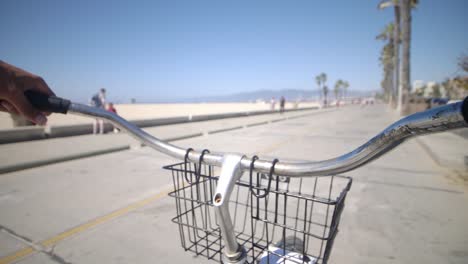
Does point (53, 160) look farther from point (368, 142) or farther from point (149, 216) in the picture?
point (368, 142)

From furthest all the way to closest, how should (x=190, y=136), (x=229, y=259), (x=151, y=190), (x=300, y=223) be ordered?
1. (x=190, y=136)
2. (x=151, y=190)
3. (x=300, y=223)
4. (x=229, y=259)

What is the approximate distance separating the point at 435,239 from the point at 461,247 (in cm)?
22

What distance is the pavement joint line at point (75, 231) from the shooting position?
260 cm

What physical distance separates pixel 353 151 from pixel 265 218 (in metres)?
0.56

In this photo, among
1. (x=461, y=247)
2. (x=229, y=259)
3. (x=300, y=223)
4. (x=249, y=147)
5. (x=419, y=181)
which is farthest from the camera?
(x=249, y=147)

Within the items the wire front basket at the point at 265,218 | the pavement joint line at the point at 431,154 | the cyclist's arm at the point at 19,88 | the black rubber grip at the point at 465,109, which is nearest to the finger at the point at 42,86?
the cyclist's arm at the point at 19,88

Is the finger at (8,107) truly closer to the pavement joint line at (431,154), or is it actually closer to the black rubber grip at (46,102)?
the black rubber grip at (46,102)

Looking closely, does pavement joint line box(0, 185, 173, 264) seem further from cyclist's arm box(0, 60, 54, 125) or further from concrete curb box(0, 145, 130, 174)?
concrete curb box(0, 145, 130, 174)

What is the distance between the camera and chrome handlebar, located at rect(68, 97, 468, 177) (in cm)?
→ 79

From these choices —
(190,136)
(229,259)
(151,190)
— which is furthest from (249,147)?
(229,259)

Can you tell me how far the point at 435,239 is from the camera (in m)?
2.82

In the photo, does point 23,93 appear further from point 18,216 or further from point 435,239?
point 435,239

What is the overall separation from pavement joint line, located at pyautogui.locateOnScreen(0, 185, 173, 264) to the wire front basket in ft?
1.87

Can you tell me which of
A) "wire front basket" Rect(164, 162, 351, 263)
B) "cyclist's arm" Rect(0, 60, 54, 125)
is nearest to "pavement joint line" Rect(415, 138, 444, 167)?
"wire front basket" Rect(164, 162, 351, 263)
